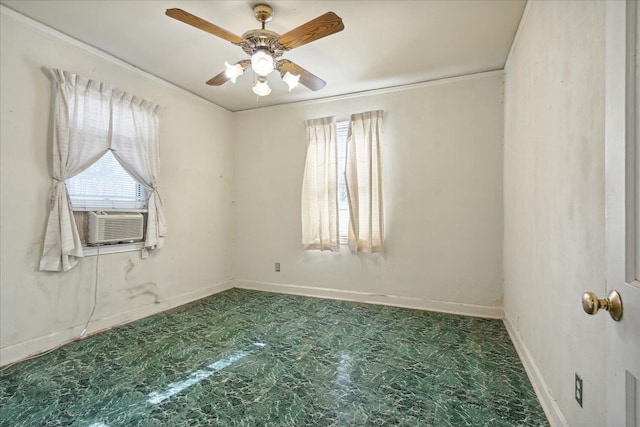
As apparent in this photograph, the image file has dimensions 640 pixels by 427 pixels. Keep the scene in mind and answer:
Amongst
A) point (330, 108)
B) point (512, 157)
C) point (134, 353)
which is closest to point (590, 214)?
point (512, 157)

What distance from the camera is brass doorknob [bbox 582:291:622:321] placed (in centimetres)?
72

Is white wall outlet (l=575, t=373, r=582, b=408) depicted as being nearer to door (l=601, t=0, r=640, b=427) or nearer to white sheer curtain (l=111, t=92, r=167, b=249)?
door (l=601, t=0, r=640, b=427)

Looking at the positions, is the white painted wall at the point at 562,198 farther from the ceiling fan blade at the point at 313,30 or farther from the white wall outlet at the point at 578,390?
the ceiling fan blade at the point at 313,30

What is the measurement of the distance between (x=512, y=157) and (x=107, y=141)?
3.67m

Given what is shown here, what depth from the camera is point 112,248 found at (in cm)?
302

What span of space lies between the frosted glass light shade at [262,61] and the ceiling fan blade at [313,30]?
6.5 inches

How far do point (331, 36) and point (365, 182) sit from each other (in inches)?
65.0

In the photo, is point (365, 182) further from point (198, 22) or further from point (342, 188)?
point (198, 22)

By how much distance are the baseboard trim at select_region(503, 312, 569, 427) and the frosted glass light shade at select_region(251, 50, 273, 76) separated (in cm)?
254

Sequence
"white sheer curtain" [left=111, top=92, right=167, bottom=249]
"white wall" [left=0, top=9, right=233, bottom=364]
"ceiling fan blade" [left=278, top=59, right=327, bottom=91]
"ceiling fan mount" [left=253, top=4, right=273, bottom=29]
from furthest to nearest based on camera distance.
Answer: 1. "white sheer curtain" [left=111, top=92, right=167, bottom=249]
2. "ceiling fan blade" [left=278, top=59, right=327, bottom=91]
3. "white wall" [left=0, top=9, right=233, bottom=364]
4. "ceiling fan mount" [left=253, top=4, right=273, bottom=29]

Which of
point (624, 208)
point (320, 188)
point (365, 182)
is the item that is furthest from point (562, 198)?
point (320, 188)

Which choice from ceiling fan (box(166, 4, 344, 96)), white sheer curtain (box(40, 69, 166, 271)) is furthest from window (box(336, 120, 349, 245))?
white sheer curtain (box(40, 69, 166, 271))

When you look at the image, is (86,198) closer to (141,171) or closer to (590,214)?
(141,171)

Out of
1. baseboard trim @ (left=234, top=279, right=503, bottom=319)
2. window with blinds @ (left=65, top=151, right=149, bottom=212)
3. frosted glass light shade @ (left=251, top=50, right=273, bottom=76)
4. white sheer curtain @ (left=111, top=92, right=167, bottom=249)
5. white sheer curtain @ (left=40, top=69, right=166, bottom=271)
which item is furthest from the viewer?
baseboard trim @ (left=234, top=279, right=503, bottom=319)
